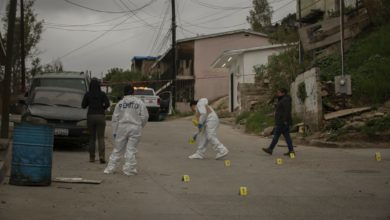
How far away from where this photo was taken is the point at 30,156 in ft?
32.7

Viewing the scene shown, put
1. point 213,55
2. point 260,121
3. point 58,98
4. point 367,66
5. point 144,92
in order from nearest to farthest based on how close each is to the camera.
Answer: point 58,98 < point 367,66 < point 260,121 < point 144,92 < point 213,55

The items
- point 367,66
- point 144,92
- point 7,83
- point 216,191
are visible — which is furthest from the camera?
point 144,92

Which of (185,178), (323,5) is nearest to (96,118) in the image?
(185,178)

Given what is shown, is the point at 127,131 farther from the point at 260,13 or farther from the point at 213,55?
the point at 260,13

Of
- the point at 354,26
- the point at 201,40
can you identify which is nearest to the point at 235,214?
the point at 354,26

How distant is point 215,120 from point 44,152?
590 centimetres

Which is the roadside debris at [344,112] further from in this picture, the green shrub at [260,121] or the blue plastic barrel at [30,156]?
the blue plastic barrel at [30,156]

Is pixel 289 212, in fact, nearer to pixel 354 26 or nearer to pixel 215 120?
pixel 215 120

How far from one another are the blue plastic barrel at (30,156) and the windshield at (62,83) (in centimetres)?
932

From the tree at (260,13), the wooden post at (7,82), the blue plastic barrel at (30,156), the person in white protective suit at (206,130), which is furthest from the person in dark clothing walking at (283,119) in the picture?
the tree at (260,13)

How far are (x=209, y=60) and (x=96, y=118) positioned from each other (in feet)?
106

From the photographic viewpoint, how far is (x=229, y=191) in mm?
10156

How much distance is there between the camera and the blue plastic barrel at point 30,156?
9938mm

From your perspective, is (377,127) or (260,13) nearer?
(377,127)
